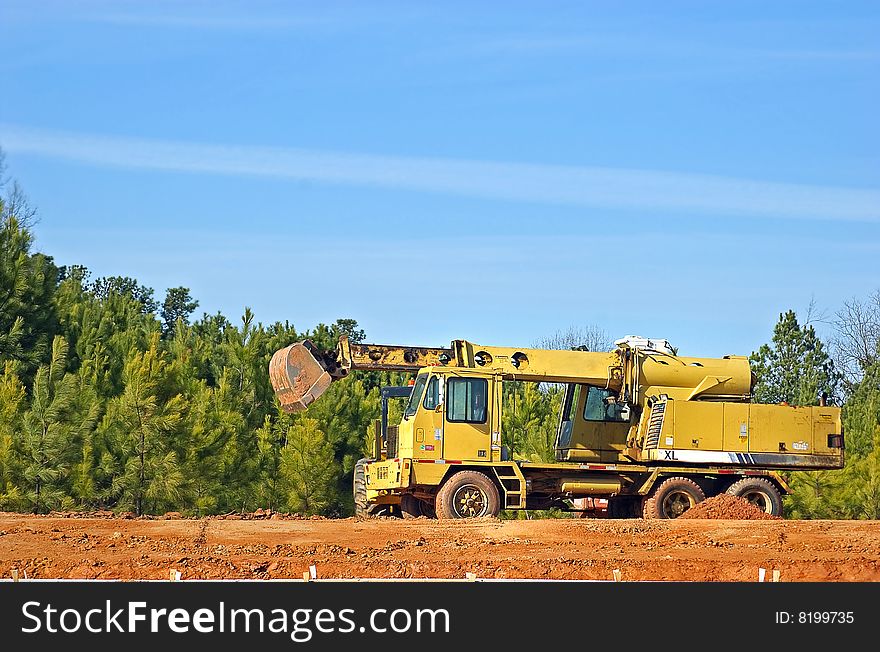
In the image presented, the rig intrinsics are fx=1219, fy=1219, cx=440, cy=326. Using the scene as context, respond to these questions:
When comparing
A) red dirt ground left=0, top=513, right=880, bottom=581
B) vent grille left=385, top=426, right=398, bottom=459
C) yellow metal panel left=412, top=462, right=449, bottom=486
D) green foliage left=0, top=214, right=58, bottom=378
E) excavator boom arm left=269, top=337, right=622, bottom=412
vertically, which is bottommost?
red dirt ground left=0, top=513, right=880, bottom=581

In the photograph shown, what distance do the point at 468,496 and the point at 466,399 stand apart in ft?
5.67

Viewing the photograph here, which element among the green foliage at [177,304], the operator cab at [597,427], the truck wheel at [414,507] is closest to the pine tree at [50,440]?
the truck wheel at [414,507]

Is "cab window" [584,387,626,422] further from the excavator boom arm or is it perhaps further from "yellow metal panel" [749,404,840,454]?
"yellow metal panel" [749,404,840,454]

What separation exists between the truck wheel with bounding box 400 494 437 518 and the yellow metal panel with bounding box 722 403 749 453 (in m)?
5.68

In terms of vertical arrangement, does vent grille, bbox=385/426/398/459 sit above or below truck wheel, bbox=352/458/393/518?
above

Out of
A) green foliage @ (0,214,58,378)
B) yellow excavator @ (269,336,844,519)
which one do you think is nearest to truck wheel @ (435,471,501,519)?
yellow excavator @ (269,336,844,519)

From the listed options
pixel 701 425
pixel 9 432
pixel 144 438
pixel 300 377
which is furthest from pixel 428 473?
pixel 9 432

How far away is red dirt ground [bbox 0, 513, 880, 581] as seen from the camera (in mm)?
14961

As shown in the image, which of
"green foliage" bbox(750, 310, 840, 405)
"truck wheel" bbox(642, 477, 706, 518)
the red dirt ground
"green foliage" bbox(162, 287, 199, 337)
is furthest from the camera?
"green foliage" bbox(162, 287, 199, 337)

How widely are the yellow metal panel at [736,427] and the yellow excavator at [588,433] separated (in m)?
0.02

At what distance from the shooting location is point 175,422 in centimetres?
2798

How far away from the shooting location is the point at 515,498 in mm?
21797

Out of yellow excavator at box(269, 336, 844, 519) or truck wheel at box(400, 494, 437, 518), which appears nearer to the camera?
yellow excavator at box(269, 336, 844, 519)

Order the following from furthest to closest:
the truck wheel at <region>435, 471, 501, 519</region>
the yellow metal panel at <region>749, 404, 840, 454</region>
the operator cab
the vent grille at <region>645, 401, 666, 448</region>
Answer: the operator cab < the yellow metal panel at <region>749, 404, 840, 454</region> < the vent grille at <region>645, 401, 666, 448</region> < the truck wheel at <region>435, 471, 501, 519</region>
